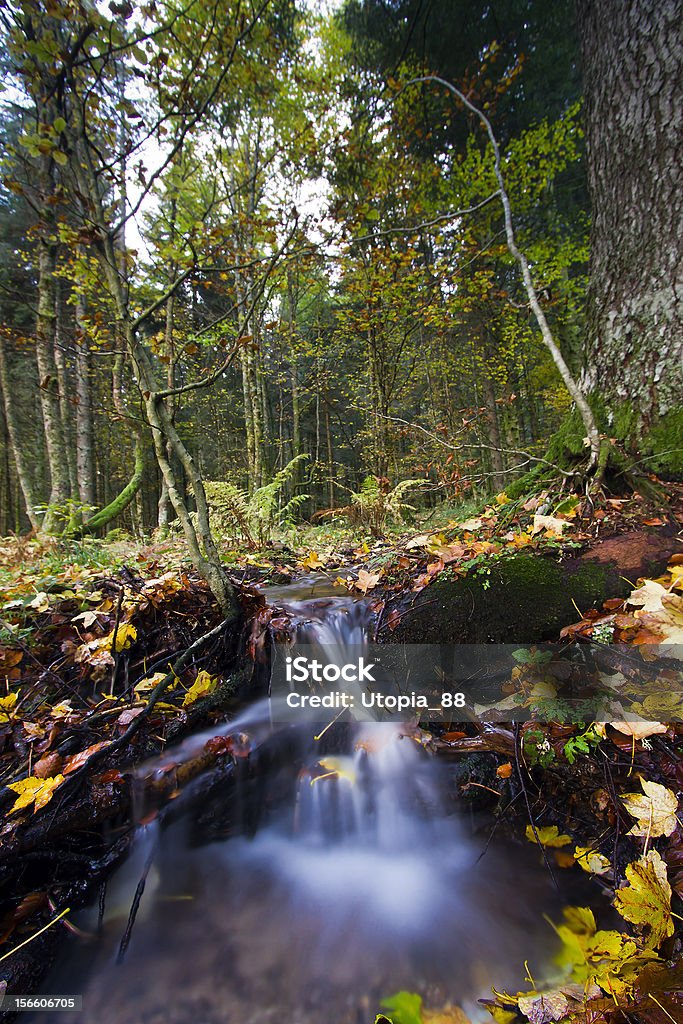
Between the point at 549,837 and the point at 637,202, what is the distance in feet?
15.8

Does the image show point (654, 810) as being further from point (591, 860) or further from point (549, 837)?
point (549, 837)

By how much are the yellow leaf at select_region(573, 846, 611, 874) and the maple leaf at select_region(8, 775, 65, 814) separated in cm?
252

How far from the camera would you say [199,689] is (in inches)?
103

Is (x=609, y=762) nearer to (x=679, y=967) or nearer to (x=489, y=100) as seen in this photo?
(x=679, y=967)

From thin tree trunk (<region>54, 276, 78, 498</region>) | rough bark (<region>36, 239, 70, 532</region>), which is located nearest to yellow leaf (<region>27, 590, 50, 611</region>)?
rough bark (<region>36, 239, 70, 532</region>)

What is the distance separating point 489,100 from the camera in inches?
287

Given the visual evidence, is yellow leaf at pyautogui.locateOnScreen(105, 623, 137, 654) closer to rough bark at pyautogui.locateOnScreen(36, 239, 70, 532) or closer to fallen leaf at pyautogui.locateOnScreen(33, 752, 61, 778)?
fallen leaf at pyautogui.locateOnScreen(33, 752, 61, 778)

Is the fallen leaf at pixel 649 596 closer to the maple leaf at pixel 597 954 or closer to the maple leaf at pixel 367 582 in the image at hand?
the maple leaf at pixel 597 954

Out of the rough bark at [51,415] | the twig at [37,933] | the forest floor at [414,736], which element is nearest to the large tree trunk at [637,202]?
the forest floor at [414,736]

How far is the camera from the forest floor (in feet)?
4.67

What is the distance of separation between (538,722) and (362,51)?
36.4 ft

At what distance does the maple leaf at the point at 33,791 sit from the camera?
189cm

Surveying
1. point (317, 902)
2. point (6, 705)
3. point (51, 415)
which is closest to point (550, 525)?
point (317, 902)

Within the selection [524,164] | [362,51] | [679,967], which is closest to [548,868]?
[679,967]
